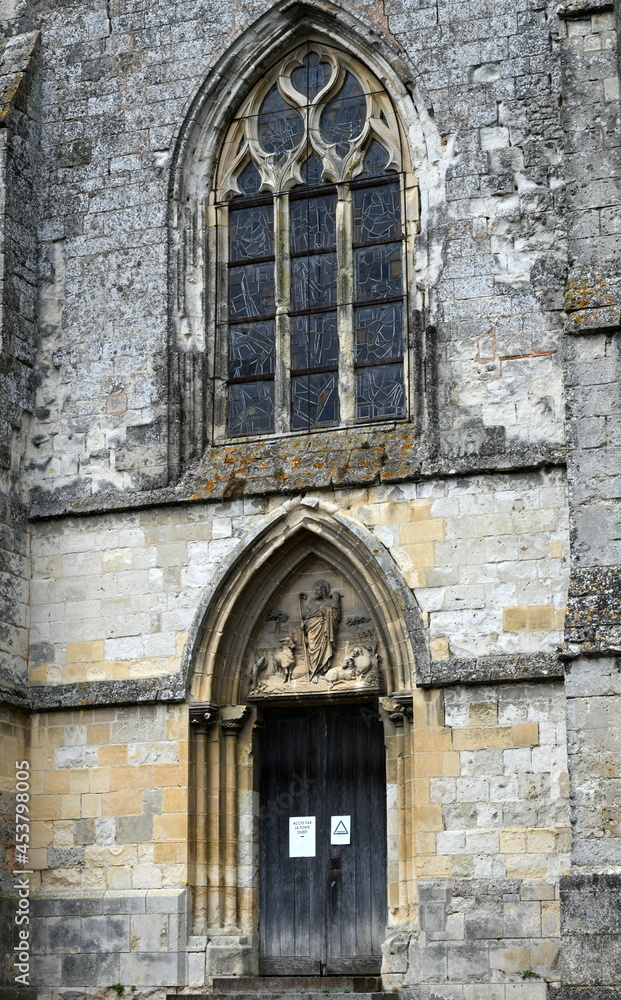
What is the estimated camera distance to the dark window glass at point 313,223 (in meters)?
12.1

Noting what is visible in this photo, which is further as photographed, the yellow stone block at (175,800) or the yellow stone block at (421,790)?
the yellow stone block at (175,800)

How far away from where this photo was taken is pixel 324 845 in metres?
11.4

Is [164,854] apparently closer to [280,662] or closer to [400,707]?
[280,662]

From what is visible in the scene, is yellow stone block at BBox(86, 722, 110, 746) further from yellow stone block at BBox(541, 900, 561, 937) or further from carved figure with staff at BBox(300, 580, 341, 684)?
yellow stone block at BBox(541, 900, 561, 937)

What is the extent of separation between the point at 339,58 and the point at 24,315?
306 centimetres

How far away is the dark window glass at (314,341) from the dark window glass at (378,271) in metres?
0.31

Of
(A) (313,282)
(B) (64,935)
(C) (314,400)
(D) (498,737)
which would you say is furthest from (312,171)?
(B) (64,935)

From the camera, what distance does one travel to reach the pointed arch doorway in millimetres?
11078

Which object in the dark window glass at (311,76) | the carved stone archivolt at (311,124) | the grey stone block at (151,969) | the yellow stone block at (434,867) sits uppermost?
the dark window glass at (311,76)

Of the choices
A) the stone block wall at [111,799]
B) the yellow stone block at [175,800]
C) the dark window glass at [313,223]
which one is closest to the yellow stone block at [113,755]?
the stone block wall at [111,799]

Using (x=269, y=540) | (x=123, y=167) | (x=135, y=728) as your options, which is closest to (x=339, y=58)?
(x=123, y=167)

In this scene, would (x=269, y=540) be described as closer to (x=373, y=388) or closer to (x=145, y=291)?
(x=373, y=388)

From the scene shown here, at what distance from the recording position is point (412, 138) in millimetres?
11844

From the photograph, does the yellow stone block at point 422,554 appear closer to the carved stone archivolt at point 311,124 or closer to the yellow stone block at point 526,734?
the yellow stone block at point 526,734
